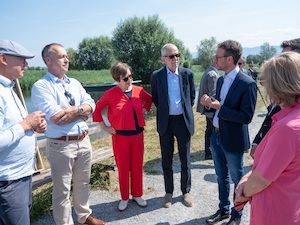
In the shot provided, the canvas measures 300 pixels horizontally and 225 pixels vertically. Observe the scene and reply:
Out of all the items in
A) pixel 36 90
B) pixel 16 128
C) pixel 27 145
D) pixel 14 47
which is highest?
pixel 14 47

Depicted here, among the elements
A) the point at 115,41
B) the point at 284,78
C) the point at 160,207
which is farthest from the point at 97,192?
the point at 115,41

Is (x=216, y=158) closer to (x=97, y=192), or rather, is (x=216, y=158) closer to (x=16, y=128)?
(x=97, y=192)

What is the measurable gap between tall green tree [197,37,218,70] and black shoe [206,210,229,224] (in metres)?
62.7

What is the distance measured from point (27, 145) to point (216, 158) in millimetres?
2207

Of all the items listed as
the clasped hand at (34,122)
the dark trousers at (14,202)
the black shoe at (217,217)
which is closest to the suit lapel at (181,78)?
the black shoe at (217,217)

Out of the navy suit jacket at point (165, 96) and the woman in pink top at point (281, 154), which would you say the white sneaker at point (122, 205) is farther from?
the woman in pink top at point (281, 154)

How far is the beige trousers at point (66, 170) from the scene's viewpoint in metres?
2.83

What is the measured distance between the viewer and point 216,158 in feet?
10.6

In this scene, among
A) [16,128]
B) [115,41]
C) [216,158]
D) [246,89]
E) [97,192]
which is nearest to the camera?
[16,128]

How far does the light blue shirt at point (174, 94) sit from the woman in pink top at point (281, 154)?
1.94 metres

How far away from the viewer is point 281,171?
1.45m

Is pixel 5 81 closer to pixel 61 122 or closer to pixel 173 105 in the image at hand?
pixel 61 122

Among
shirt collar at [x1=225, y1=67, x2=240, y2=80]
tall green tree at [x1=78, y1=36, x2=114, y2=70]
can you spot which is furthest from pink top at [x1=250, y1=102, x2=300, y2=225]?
tall green tree at [x1=78, y1=36, x2=114, y2=70]

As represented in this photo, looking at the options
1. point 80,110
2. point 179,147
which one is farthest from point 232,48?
point 80,110
